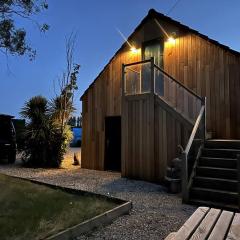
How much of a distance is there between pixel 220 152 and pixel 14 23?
671 cm

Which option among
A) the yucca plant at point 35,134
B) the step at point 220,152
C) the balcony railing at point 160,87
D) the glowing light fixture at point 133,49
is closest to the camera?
the step at point 220,152

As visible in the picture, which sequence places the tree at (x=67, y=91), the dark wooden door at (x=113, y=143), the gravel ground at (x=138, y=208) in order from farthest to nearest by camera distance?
the tree at (x=67, y=91), the dark wooden door at (x=113, y=143), the gravel ground at (x=138, y=208)

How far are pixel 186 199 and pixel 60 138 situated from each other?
8.53 metres

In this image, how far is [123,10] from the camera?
18094mm

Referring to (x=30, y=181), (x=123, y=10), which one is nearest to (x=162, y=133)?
(x=30, y=181)

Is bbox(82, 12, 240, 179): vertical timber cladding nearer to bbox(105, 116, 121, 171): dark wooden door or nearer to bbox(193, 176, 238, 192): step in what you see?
bbox(105, 116, 121, 171): dark wooden door

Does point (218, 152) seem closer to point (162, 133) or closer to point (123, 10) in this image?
point (162, 133)

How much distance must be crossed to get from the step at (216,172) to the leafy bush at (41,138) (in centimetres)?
815

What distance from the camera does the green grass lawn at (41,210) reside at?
4840 mm

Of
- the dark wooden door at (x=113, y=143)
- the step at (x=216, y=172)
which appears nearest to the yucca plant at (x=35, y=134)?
the dark wooden door at (x=113, y=143)

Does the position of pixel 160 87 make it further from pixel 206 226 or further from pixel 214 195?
pixel 206 226

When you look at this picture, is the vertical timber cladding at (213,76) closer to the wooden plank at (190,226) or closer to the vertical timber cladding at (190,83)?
the vertical timber cladding at (190,83)

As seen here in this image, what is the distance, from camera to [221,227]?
3330 millimetres

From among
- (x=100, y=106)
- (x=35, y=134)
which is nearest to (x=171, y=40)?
(x=100, y=106)
